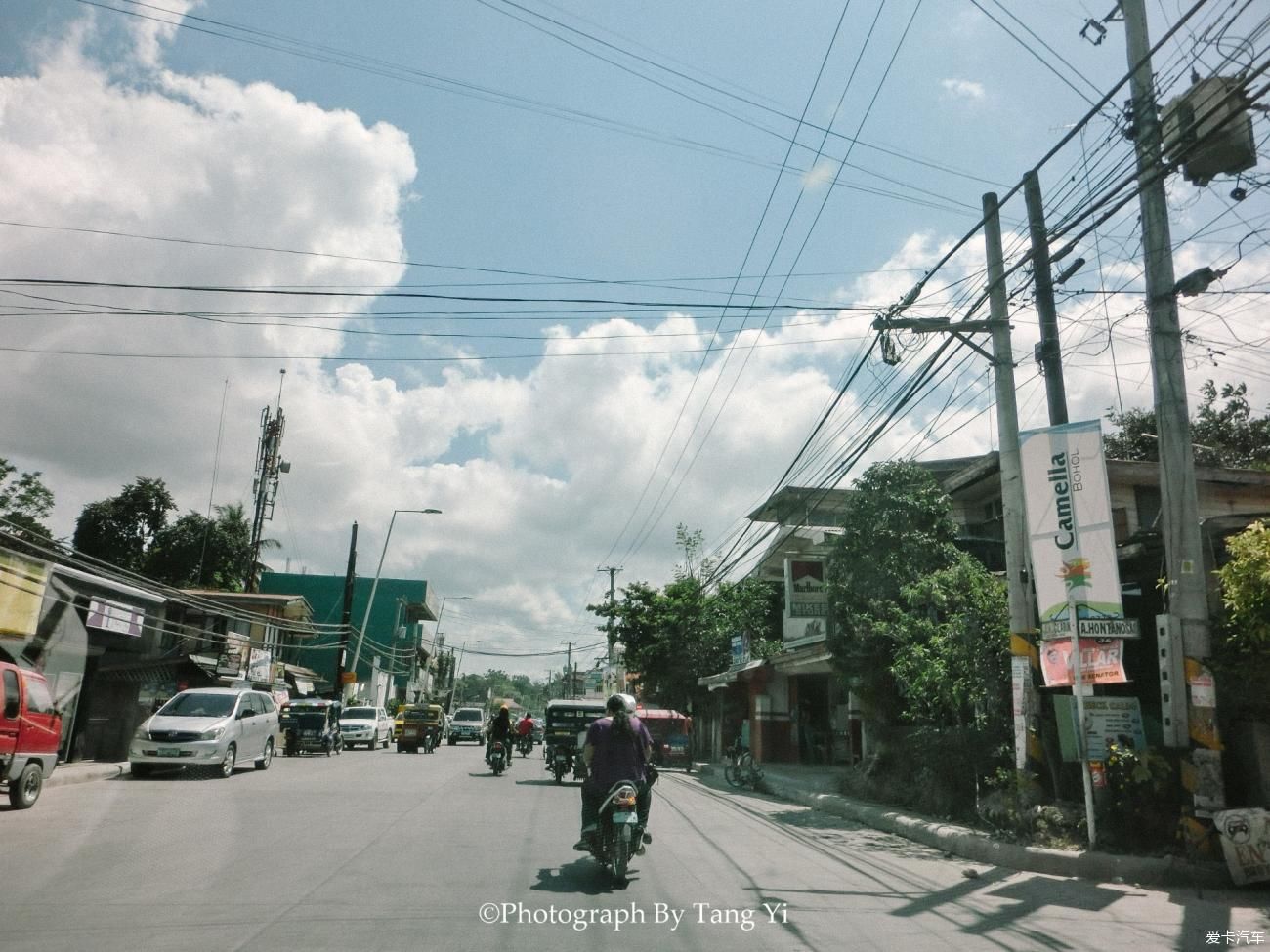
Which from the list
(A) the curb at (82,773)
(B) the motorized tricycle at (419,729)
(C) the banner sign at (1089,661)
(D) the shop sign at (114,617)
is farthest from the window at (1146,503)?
(B) the motorized tricycle at (419,729)

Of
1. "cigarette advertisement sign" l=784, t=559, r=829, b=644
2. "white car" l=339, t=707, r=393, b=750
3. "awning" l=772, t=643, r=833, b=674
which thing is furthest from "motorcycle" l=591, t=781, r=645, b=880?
"white car" l=339, t=707, r=393, b=750

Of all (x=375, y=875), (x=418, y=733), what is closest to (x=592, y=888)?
(x=375, y=875)

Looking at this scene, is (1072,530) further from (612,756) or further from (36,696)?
(36,696)

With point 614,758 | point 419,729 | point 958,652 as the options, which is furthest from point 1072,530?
point 419,729

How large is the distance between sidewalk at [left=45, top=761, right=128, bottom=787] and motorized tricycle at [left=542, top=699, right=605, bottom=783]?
887 centimetres

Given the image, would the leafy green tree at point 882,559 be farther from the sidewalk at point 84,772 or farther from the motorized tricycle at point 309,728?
the motorized tricycle at point 309,728

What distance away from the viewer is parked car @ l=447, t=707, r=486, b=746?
49031 mm

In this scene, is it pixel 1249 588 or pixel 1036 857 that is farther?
pixel 1036 857

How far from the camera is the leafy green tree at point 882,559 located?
17.7 meters

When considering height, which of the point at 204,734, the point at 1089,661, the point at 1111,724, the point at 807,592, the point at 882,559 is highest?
the point at 807,592

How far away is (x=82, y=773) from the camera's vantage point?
17.5 meters

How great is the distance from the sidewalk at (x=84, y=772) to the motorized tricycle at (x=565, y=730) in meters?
8.87

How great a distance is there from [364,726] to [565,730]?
18358 millimetres

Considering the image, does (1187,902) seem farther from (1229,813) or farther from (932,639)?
(932,639)
